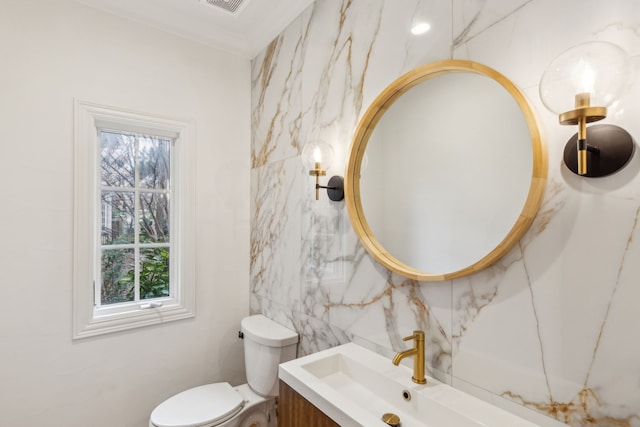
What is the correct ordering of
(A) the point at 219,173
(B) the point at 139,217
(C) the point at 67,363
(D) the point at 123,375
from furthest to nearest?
(A) the point at 219,173 → (B) the point at 139,217 → (D) the point at 123,375 → (C) the point at 67,363

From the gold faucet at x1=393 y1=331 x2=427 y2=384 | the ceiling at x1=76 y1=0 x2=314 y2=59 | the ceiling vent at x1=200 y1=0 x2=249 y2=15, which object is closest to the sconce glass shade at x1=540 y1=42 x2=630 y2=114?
the gold faucet at x1=393 y1=331 x2=427 y2=384

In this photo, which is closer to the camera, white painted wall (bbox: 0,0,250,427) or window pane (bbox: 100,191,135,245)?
white painted wall (bbox: 0,0,250,427)

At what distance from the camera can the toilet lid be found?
155 centimetres

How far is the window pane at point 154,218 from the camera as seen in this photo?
2029 millimetres

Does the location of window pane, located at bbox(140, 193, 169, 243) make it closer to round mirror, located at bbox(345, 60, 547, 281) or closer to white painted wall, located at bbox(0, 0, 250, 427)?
white painted wall, located at bbox(0, 0, 250, 427)

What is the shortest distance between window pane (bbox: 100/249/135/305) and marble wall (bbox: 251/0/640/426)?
38.3 inches

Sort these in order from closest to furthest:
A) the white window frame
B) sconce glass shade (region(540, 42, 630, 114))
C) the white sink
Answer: sconce glass shade (region(540, 42, 630, 114)), the white sink, the white window frame

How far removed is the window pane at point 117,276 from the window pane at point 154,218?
0.13 meters

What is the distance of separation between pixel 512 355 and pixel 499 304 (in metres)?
0.14

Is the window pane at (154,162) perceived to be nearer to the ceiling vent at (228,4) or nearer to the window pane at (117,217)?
the window pane at (117,217)

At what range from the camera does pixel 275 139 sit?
2.03 meters

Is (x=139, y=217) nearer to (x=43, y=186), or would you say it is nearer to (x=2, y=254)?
(x=43, y=186)

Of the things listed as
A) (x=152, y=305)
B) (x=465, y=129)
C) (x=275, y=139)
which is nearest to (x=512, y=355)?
(x=465, y=129)

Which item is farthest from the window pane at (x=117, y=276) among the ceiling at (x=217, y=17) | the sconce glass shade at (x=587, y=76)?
the sconce glass shade at (x=587, y=76)
